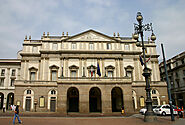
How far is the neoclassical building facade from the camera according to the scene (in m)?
34.8

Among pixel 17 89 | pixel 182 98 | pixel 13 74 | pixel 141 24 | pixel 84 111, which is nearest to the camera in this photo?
pixel 141 24

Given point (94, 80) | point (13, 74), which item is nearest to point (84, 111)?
point (94, 80)

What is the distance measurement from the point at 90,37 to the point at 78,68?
808 centimetres

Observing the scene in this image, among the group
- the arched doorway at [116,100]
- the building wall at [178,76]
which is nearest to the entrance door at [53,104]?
the arched doorway at [116,100]

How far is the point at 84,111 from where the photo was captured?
28.0 metres

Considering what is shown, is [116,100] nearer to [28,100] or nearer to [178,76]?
[28,100]

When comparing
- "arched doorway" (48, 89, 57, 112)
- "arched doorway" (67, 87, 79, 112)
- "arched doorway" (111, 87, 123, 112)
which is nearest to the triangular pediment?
"arched doorway" (67, 87, 79, 112)

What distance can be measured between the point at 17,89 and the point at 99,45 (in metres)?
20.3

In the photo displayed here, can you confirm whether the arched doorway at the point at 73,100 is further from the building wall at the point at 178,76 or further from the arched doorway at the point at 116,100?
the building wall at the point at 178,76

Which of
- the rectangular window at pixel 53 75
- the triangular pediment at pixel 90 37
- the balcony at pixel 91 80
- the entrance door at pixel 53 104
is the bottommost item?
the entrance door at pixel 53 104

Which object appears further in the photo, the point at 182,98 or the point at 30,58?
the point at 182,98

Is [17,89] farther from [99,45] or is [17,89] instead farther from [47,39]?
[99,45]

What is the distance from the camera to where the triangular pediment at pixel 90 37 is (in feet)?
130

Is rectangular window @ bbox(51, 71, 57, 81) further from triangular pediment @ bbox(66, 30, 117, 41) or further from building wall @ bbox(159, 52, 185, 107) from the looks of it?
building wall @ bbox(159, 52, 185, 107)
